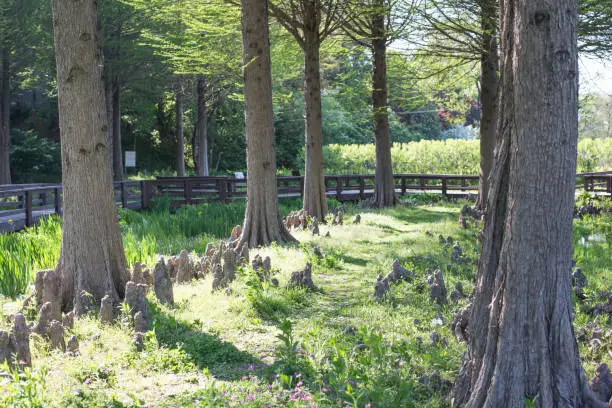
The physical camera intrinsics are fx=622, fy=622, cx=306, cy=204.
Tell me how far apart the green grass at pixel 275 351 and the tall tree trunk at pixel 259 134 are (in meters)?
2.22

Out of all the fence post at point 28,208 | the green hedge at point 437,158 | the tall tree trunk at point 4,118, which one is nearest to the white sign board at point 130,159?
the tall tree trunk at point 4,118

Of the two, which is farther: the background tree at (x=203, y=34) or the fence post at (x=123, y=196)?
the fence post at (x=123, y=196)

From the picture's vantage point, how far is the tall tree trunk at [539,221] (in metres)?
3.50

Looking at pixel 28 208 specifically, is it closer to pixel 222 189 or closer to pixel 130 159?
pixel 222 189

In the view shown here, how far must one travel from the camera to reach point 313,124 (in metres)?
14.2

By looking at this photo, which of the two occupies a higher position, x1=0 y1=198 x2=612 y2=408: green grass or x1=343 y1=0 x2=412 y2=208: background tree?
x1=343 y1=0 x2=412 y2=208: background tree

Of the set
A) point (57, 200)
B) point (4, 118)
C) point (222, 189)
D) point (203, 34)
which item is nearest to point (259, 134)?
point (203, 34)

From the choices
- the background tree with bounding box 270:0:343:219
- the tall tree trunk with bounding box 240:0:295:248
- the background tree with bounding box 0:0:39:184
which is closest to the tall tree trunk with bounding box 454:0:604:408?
the tall tree trunk with bounding box 240:0:295:248

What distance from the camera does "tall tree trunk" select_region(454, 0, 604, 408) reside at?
11.5ft

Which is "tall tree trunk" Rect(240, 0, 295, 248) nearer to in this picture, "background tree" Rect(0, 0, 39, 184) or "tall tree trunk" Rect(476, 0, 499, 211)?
"tall tree trunk" Rect(476, 0, 499, 211)

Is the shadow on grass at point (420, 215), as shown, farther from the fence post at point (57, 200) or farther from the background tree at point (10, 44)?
the background tree at point (10, 44)

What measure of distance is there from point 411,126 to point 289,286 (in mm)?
44757

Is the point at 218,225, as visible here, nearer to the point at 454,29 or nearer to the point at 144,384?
the point at 454,29

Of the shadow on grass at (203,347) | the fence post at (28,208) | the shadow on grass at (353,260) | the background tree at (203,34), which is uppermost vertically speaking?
the background tree at (203,34)
